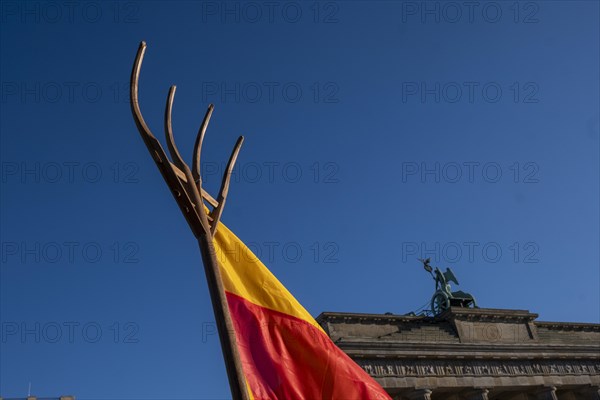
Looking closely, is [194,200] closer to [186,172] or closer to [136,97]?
[186,172]

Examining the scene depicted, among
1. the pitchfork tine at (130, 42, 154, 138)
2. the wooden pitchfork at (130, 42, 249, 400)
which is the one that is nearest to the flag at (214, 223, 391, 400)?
the wooden pitchfork at (130, 42, 249, 400)

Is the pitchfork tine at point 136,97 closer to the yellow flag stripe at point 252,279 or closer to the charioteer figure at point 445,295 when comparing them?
the yellow flag stripe at point 252,279

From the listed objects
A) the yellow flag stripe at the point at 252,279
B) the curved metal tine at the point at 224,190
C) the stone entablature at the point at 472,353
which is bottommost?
the yellow flag stripe at the point at 252,279

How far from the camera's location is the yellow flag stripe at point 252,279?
6.22 meters

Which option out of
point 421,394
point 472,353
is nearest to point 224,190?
point 421,394

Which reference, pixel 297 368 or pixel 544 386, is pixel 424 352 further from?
pixel 297 368

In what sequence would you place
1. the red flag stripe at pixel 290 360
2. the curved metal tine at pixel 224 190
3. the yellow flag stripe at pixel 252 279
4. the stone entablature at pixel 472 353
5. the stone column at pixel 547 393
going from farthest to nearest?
the stone column at pixel 547 393 < the stone entablature at pixel 472 353 < the yellow flag stripe at pixel 252 279 < the red flag stripe at pixel 290 360 < the curved metal tine at pixel 224 190

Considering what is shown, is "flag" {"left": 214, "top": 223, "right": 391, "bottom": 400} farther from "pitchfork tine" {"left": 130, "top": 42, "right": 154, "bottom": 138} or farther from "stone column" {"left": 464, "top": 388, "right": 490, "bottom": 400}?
"stone column" {"left": 464, "top": 388, "right": 490, "bottom": 400}

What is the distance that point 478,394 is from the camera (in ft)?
105

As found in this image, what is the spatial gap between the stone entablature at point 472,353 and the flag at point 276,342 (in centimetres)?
2364

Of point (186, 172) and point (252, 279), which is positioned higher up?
point (186, 172)

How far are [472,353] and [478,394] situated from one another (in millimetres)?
2142

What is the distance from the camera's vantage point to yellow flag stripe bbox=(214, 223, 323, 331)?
20.4 ft

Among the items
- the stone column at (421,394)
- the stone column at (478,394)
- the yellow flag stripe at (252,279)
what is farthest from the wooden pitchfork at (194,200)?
the stone column at (478,394)
